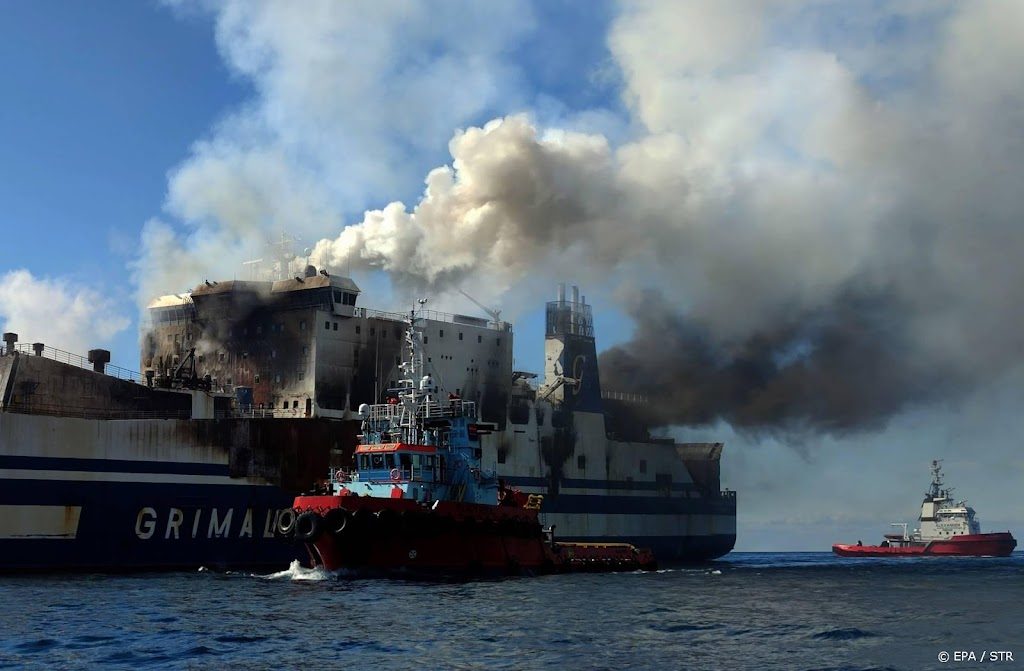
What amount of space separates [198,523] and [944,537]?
294 ft

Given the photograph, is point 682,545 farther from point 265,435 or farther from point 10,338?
point 10,338

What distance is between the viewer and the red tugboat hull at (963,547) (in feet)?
380

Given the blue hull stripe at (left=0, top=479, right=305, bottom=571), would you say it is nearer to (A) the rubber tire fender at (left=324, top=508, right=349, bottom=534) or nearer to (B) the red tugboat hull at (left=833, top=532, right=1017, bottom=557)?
(A) the rubber tire fender at (left=324, top=508, right=349, bottom=534)

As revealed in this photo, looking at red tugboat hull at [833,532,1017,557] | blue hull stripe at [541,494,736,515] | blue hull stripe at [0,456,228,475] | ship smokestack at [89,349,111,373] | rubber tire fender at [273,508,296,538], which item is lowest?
red tugboat hull at [833,532,1017,557]

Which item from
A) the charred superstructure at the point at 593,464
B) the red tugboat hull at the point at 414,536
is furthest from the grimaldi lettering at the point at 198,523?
the charred superstructure at the point at 593,464

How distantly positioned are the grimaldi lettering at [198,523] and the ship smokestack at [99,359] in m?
7.87

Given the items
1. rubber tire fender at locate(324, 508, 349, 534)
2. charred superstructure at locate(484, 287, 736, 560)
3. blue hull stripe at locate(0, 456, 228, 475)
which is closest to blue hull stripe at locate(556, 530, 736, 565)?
charred superstructure at locate(484, 287, 736, 560)

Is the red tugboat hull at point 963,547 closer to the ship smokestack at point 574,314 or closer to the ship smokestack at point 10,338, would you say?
the ship smokestack at point 574,314

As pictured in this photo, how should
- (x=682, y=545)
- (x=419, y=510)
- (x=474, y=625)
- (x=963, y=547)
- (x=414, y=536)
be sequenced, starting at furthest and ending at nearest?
(x=963, y=547) < (x=682, y=545) < (x=419, y=510) < (x=414, y=536) < (x=474, y=625)

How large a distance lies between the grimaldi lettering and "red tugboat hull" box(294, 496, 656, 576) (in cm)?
774

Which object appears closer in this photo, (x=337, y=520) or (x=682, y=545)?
(x=337, y=520)

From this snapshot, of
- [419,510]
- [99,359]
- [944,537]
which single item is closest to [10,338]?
[99,359]

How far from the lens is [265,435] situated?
52500 mm

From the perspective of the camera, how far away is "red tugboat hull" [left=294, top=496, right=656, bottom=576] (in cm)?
Result: 4153
